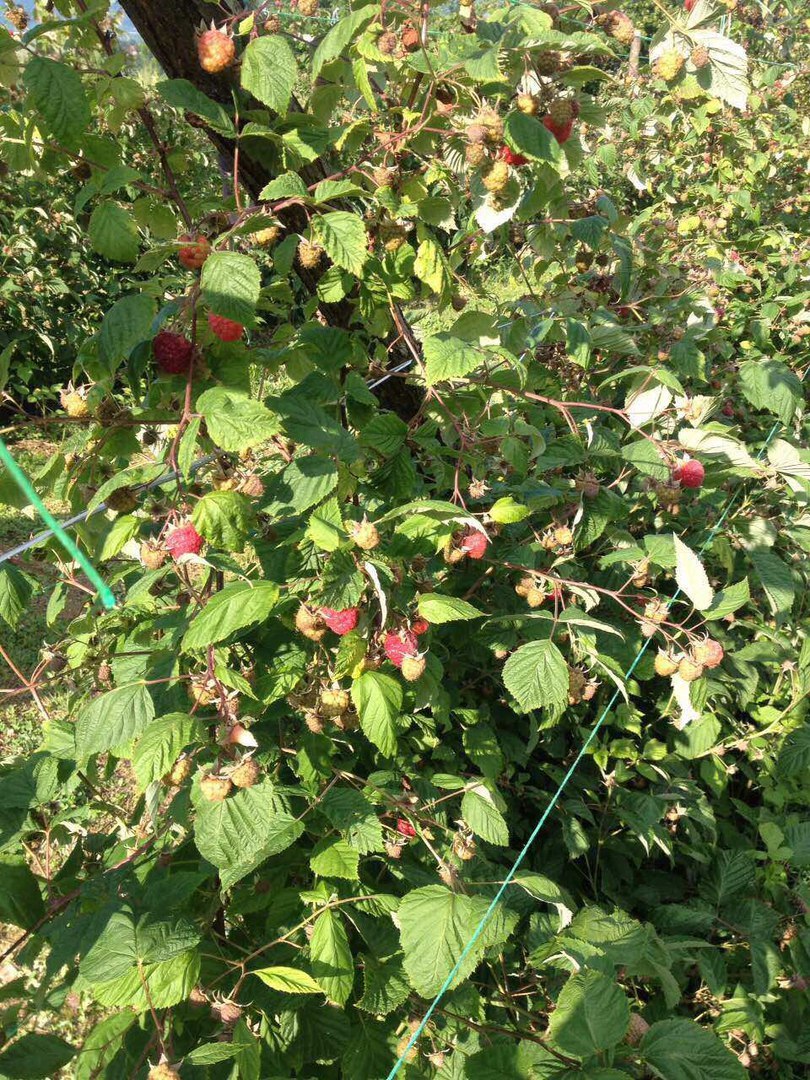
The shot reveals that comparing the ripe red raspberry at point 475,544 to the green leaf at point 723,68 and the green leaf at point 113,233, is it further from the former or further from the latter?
the green leaf at point 723,68

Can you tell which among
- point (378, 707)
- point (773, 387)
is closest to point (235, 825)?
point (378, 707)

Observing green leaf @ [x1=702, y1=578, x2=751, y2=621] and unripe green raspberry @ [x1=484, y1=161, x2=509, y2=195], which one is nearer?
unripe green raspberry @ [x1=484, y1=161, x2=509, y2=195]

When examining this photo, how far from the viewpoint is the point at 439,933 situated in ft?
3.19

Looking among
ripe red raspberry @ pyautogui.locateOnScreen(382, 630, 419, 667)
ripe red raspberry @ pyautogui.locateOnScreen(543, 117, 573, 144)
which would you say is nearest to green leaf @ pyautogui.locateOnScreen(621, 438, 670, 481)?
ripe red raspberry @ pyautogui.locateOnScreen(543, 117, 573, 144)

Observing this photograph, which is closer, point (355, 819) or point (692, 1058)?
point (692, 1058)

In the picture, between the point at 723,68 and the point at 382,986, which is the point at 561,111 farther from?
the point at 382,986

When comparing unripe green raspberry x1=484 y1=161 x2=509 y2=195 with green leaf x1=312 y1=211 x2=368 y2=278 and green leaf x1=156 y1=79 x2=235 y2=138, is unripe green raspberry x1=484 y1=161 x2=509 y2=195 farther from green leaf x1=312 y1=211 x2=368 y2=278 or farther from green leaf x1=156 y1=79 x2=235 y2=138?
green leaf x1=156 y1=79 x2=235 y2=138

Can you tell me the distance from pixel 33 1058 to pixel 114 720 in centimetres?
40

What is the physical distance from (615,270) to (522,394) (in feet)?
3.12

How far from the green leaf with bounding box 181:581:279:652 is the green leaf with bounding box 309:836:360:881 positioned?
1.30 feet

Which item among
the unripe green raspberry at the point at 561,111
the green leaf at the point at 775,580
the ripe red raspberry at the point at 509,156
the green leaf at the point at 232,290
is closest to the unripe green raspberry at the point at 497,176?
the ripe red raspberry at the point at 509,156

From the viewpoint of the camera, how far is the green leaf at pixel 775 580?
164 cm

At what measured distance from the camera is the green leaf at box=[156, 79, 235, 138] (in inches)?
42.0

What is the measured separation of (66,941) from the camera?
96 centimetres
